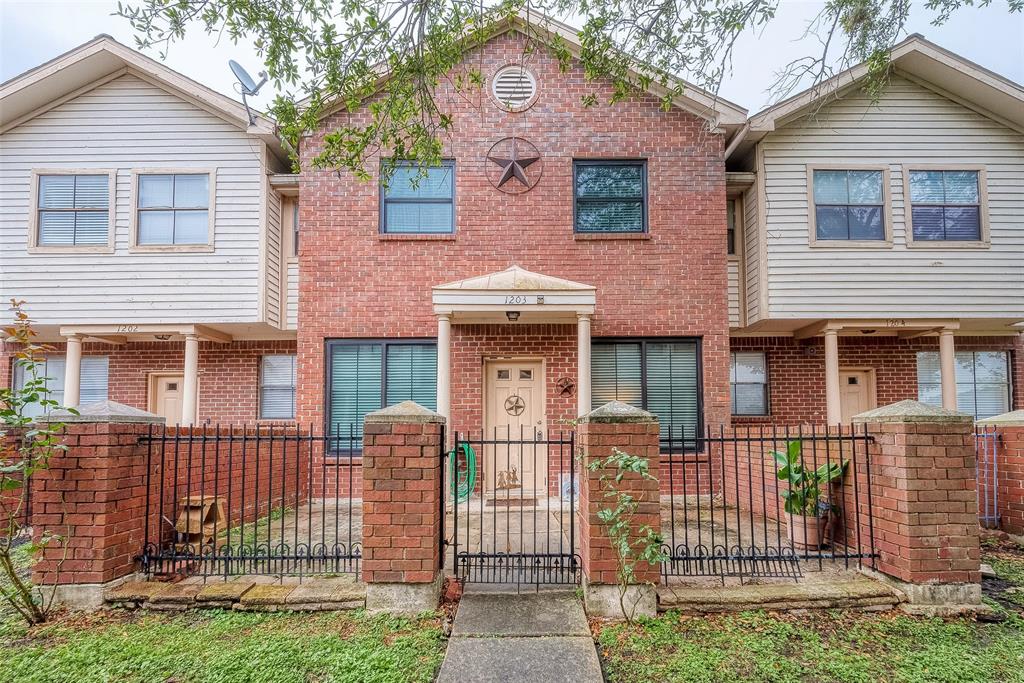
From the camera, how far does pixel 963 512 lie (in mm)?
3861

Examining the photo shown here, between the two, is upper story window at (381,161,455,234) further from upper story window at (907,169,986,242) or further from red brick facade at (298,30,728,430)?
upper story window at (907,169,986,242)

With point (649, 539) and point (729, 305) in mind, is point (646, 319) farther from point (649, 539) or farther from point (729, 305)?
point (649, 539)

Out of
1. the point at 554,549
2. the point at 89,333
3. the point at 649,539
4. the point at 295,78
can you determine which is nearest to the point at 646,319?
the point at 554,549

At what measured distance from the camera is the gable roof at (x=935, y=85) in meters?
8.34

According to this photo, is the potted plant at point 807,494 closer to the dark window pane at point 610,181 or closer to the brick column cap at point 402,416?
the brick column cap at point 402,416

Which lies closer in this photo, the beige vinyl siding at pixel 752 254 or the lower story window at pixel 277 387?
the beige vinyl siding at pixel 752 254

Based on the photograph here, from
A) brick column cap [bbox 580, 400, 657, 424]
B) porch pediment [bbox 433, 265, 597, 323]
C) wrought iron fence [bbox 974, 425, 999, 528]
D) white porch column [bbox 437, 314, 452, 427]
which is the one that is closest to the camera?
brick column cap [bbox 580, 400, 657, 424]

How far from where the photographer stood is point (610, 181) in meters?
8.45

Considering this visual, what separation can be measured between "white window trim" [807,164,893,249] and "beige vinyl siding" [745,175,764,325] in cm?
83

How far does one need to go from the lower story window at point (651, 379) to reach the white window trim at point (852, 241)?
2.86m

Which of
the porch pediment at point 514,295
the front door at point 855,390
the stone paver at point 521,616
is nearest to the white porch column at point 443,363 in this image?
the porch pediment at point 514,295

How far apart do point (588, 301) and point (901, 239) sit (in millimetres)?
5682

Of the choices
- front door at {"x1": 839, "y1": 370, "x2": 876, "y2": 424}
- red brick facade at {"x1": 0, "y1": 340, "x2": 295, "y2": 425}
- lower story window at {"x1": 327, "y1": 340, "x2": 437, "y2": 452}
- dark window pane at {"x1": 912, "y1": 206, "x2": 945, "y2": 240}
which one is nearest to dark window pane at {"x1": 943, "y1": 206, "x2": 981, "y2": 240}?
dark window pane at {"x1": 912, "y1": 206, "x2": 945, "y2": 240}

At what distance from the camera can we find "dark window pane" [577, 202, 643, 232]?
27.5 feet
